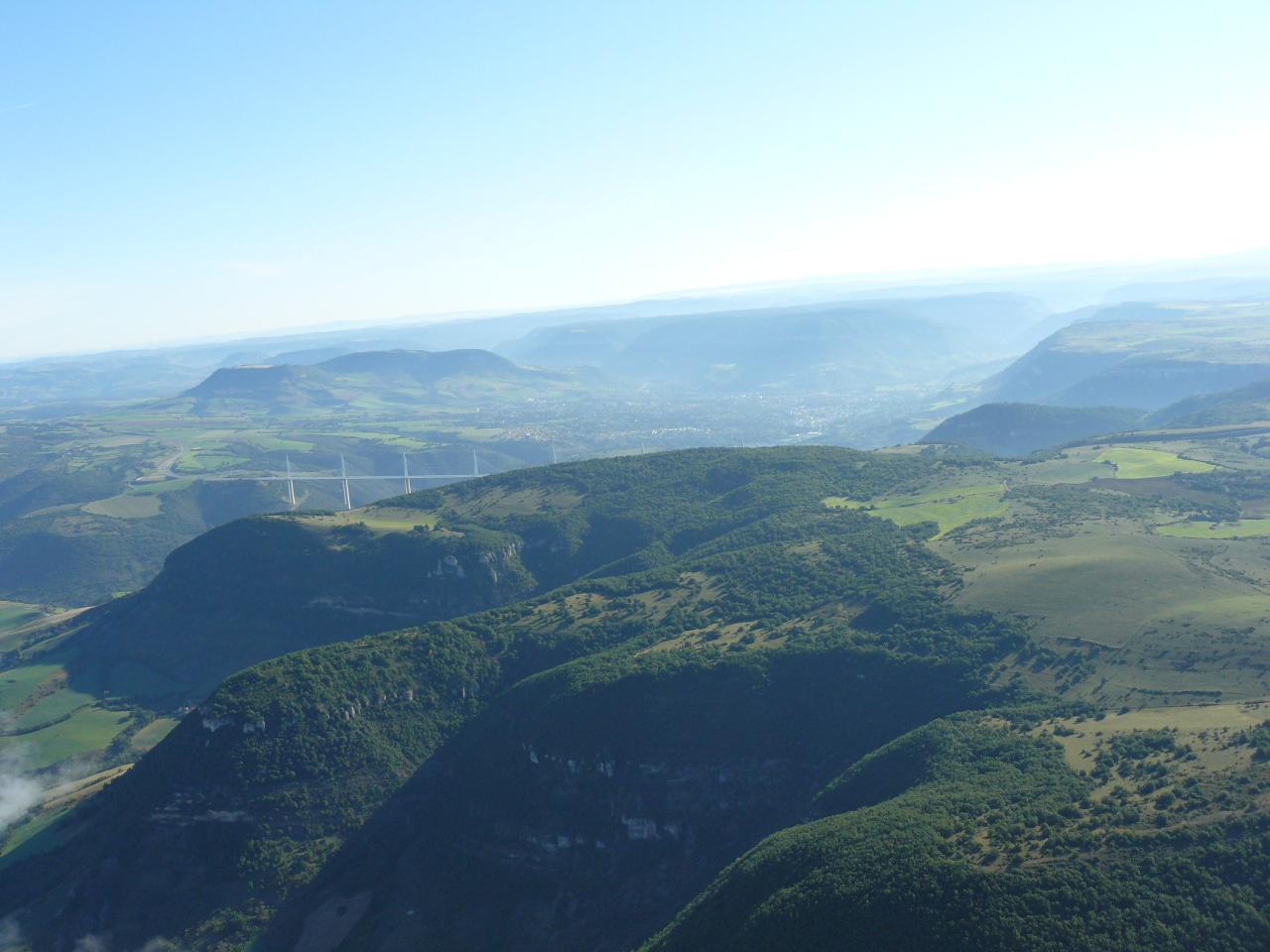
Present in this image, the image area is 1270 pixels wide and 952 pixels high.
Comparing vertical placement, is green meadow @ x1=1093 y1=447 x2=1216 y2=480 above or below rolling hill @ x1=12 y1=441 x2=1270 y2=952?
above

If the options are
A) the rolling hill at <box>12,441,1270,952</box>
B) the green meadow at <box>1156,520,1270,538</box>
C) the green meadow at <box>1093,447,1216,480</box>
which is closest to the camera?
the rolling hill at <box>12,441,1270,952</box>

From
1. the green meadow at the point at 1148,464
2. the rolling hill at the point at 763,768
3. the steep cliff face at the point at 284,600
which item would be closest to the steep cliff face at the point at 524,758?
the rolling hill at the point at 763,768

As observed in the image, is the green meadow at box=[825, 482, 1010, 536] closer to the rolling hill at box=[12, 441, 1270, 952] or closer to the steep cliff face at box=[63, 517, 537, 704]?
the rolling hill at box=[12, 441, 1270, 952]

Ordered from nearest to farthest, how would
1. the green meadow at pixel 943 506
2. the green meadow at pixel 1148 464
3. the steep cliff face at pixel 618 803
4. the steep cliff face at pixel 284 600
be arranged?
the steep cliff face at pixel 618 803 → the green meadow at pixel 943 506 → the steep cliff face at pixel 284 600 → the green meadow at pixel 1148 464

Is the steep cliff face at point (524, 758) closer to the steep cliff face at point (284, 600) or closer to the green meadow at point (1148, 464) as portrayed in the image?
the steep cliff face at point (284, 600)

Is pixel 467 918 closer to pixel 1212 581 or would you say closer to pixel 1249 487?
pixel 1212 581

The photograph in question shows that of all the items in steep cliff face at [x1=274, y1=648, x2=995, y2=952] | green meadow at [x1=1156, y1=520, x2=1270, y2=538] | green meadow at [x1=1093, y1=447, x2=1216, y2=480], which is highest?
green meadow at [x1=1093, y1=447, x2=1216, y2=480]

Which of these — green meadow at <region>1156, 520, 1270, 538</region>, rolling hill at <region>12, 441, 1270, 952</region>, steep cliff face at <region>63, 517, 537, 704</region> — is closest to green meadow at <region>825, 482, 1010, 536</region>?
rolling hill at <region>12, 441, 1270, 952</region>

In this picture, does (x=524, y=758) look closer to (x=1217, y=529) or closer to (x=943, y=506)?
(x=943, y=506)

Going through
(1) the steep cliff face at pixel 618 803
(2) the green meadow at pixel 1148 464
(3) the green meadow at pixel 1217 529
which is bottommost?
(1) the steep cliff face at pixel 618 803

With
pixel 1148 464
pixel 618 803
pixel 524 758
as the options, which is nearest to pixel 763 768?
pixel 618 803

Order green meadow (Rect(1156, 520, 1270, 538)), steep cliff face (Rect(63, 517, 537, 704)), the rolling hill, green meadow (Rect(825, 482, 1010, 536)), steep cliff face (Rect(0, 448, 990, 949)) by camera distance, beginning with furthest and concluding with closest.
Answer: steep cliff face (Rect(63, 517, 537, 704)) → green meadow (Rect(825, 482, 1010, 536)) → green meadow (Rect(1156, 520, 1270, 538)) → steep cliff face (Rect(0, 448, 990, 949)) → the rolling hill
